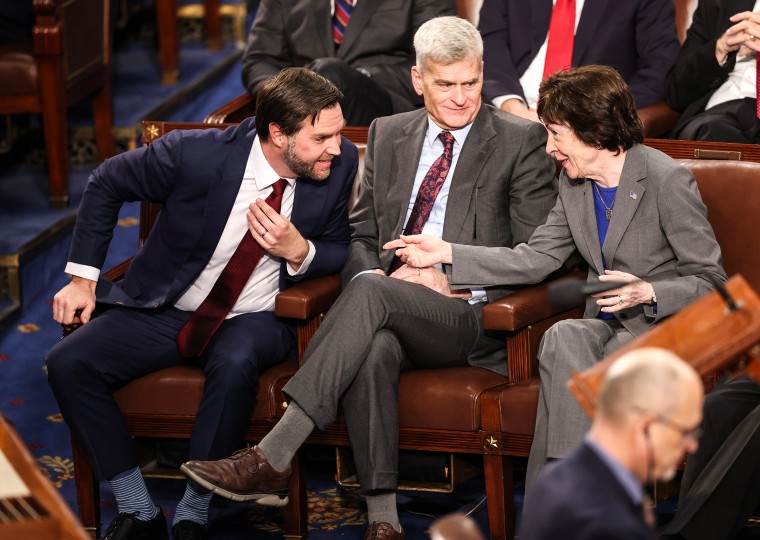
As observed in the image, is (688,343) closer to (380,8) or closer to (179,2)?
(380,8)

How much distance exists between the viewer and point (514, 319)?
2.57 m

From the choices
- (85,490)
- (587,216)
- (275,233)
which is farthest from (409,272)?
(85,490)

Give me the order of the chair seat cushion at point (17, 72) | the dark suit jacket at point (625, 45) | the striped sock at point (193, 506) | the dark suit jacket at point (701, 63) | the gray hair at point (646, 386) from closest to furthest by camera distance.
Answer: the gray hair at point (646, 386) < the striped sock at point (193, 506) < the dark suit jacket at point (701, 63) < the dark suit jacket at point (625, 45) < the chair seat cushion at point (17, 72)

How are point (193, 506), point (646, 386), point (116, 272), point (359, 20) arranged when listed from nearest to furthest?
point (646, 386) < point (193, 506) < point (116, 272) < point (359, 20)

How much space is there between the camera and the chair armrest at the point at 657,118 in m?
3.32

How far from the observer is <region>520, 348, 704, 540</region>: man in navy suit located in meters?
1.44

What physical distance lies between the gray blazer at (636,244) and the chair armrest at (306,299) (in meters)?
0.29

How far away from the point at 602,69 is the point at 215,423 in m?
1.11

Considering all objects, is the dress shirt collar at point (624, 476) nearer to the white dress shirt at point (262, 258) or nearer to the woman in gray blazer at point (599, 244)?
the woman in gray blazer at point (599, 244)

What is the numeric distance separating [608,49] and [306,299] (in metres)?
1.29

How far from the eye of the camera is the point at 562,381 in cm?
247

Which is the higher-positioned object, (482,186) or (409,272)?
(482,186)

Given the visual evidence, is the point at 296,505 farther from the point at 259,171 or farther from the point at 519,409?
the point at 259,171

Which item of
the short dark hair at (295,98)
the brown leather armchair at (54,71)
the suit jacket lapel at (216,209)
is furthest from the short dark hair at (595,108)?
the brown leather armchair at (54,71)
